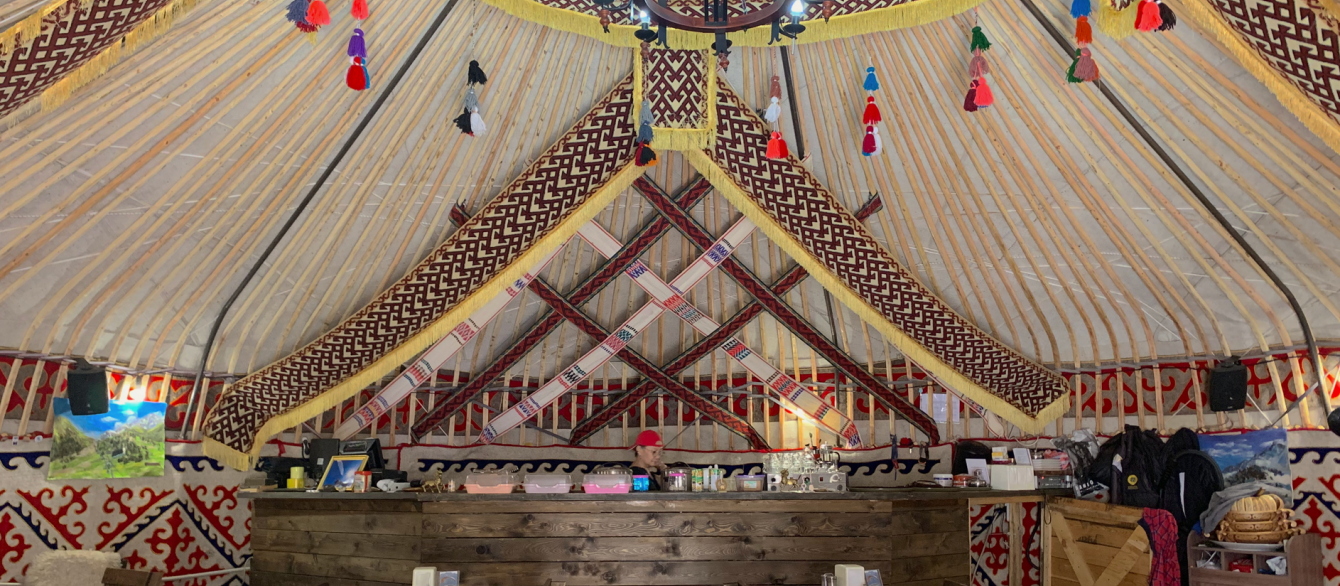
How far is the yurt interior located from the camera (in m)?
4.21

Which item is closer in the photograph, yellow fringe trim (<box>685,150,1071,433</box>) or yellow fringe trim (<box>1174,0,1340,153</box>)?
yellow fringe trim (<box>1174,0,1340,153</box>)

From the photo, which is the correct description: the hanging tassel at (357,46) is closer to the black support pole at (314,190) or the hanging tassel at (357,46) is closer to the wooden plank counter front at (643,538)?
the black support pole at (314,190)

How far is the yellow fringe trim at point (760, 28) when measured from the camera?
4176mm

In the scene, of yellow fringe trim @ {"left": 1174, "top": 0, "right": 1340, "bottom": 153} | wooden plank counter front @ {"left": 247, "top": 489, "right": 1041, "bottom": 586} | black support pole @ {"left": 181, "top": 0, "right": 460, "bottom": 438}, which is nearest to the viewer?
yellow fringe trim @ {"left": 1174, "top": 0, "right": 1340, "bottom": 153}

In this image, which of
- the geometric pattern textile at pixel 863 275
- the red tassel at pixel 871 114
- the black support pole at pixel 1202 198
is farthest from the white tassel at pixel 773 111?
the black support pole at pixel 1202 198

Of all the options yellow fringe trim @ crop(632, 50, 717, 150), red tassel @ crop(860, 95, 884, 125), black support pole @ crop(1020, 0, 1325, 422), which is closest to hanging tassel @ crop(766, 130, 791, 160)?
yellow fringe trim @ crop(632, 50, 717, 150)

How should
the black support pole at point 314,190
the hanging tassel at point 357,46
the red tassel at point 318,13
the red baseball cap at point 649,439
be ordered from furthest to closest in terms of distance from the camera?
the red baseball cap at point 649,439 < the black support pole at point 314,190 < the hanging tassel at point 357,46 < the red tassel at point 318,13

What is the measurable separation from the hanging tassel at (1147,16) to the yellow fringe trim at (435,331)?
2412 millimetres

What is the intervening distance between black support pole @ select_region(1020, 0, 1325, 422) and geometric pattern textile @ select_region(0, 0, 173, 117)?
3194 millimetres

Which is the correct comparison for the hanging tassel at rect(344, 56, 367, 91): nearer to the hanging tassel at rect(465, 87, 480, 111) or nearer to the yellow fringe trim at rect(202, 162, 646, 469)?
the hanging tassel at rect(465, 87, 480, 111)

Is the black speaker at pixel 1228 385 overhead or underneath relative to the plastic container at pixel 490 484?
overhead

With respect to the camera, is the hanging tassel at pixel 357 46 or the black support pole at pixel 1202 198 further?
the black support pole at pixel 1202 198

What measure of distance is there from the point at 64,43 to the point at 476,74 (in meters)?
1.84

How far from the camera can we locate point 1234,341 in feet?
17.3
